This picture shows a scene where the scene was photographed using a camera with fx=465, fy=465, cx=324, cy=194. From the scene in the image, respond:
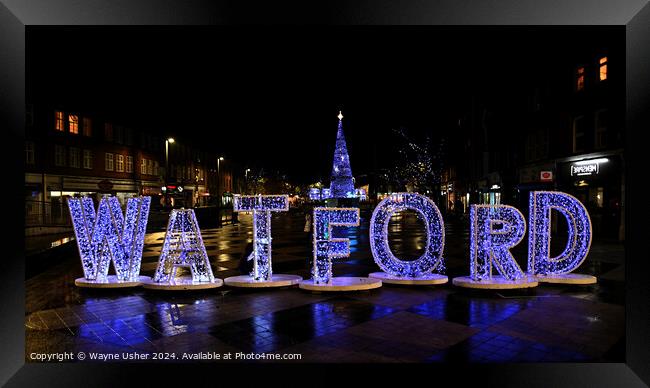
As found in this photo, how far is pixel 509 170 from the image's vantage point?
3272 centimetres

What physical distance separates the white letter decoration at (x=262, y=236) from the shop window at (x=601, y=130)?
1780 centimetres

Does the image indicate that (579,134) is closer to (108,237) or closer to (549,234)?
(549,234)

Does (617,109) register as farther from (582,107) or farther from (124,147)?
(124,147)

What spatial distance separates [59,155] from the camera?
3559cm

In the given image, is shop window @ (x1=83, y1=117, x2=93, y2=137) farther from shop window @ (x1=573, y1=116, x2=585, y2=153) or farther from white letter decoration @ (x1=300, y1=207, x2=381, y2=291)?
shop window @ (x1=573, y1=116, x2=585, y2=153)

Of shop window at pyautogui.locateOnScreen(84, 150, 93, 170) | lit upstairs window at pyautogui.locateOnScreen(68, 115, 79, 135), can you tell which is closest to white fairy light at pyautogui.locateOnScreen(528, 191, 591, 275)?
lit upstairs window at pyautogui.locateOnScreen(68, 115, 79, 135)

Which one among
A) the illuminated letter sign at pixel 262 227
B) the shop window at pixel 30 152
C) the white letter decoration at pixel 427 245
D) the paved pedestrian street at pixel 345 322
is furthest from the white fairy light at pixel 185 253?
the shop window at pixel 30 152

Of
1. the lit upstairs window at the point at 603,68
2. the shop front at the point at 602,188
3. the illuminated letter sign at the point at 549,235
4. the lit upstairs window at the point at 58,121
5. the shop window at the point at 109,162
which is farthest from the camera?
the shop window at the point at 109,162

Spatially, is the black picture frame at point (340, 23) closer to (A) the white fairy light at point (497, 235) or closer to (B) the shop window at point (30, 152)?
(A) the white fairy light at point (497, 235)

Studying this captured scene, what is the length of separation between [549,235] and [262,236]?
6369mm

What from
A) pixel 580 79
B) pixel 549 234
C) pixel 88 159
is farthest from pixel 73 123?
pixel 549 234

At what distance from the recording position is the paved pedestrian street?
5891 mm

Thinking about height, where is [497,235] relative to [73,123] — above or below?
below

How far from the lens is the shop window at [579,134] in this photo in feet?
74.6
